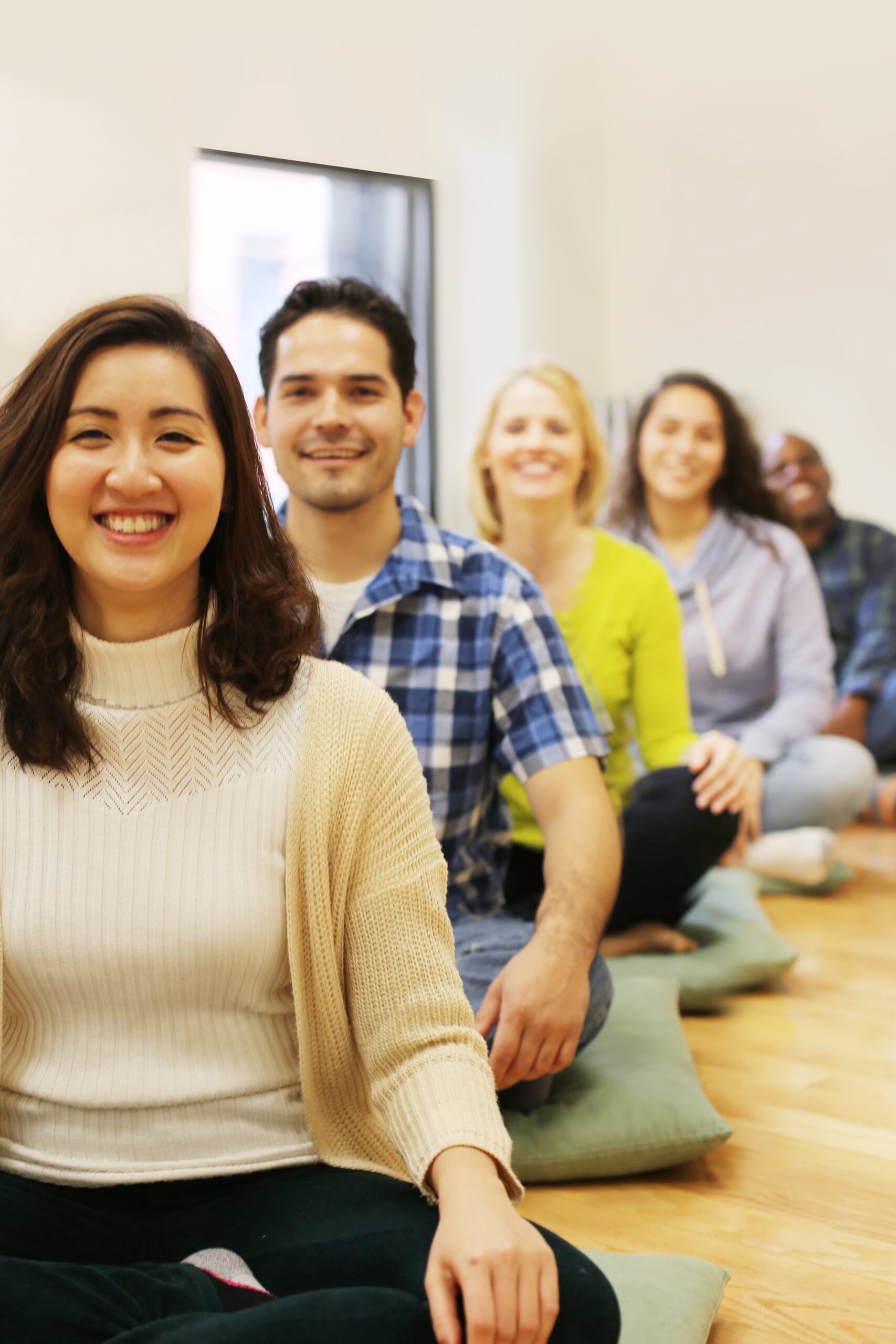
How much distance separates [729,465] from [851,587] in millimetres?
819

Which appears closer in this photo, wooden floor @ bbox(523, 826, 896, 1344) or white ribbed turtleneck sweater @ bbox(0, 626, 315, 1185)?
white ribbed turtleneck sweater @ bbox(0, 626, 315, 1185)

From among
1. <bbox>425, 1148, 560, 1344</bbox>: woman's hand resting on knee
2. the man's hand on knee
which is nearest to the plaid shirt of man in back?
the man's hand on knee

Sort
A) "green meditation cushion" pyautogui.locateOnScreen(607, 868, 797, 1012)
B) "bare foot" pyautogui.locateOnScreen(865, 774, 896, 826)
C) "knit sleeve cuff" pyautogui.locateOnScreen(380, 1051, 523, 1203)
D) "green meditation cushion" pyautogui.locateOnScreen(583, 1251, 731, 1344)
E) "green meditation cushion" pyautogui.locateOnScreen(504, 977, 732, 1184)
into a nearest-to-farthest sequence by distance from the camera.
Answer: "knit sleeve cuff" pyautogui.locateOnScreen(380, 1051, 523, 1203)
"green meditation cushion" pyautogui.locateOnScreen(583, 1251, 731, 1344)
"green meditation cushion" pyautogui.locateOnScreen(504, 977, 732, 1184)
"green meditation cushion" pyautogui.locateOnScreen(607, 868, 797, 1012)
"bare foot" pyautogui.locateOnScreen(865, 774, 896, 826)

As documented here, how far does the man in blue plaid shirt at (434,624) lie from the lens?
139 centimetres

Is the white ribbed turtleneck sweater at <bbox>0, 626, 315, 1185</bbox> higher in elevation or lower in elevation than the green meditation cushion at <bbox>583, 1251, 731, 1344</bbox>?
higher

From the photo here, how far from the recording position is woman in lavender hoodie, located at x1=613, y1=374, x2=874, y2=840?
2750 mm

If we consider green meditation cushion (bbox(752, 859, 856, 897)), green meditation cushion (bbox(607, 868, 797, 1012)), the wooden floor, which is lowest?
green meditation cushion (bbox(752, 859, 856, 897))

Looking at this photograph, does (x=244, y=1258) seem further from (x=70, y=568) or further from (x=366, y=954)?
(x=70, y=568)

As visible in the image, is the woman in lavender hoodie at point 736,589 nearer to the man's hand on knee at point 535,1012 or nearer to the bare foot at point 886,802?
the bare foot at point 886,802

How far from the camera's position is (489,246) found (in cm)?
328

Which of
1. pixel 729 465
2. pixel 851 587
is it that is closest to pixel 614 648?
pixel 729 465

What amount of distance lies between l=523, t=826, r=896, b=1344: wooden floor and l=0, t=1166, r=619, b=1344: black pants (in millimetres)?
392

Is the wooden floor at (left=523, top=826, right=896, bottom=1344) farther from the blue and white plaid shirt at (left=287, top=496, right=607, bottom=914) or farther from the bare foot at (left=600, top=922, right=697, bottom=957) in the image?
the blue and white plaid shirt at (left=287, top=496, right=607, bottom=914)

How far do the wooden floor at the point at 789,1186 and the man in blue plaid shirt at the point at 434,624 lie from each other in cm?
17
